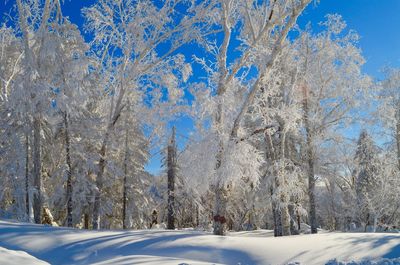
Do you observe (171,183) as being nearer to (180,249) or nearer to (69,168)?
(69,168)

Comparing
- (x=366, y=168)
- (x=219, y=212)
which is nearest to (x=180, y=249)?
(x=219, y=212)

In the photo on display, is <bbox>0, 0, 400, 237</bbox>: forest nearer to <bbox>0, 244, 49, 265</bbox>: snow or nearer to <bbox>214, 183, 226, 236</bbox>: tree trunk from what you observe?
<bbox>214, 183, 226, 236</bbox>: tree trunk

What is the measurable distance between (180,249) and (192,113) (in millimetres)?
Result: 5280

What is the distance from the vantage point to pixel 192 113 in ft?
40.2

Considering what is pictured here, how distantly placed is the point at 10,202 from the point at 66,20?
14.5m

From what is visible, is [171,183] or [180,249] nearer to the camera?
[180,249]

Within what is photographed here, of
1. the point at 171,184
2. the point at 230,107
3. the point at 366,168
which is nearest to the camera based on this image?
the point at 230,107

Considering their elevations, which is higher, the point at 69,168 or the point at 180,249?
the point at 69,168

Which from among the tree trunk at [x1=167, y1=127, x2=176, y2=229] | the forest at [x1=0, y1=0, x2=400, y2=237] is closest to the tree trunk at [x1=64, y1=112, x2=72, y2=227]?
the forest at [x1=0, y1=0, x2=400, y2=237]

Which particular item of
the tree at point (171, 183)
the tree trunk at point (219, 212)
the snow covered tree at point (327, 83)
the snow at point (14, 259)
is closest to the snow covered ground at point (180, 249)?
the snow at point (14, 259)

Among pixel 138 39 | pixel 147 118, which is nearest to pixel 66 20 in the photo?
pixel 138 39

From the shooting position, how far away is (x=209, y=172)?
11.2 meters

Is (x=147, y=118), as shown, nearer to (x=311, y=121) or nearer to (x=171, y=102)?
(x=171, y=102)

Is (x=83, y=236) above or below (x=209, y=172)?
below
